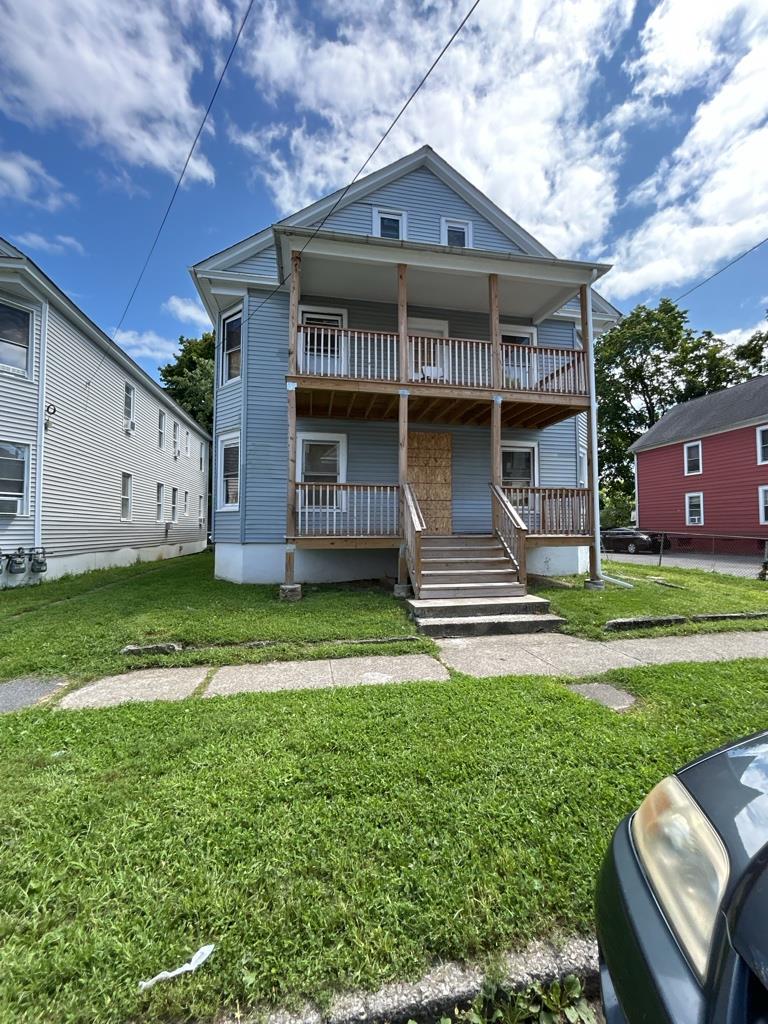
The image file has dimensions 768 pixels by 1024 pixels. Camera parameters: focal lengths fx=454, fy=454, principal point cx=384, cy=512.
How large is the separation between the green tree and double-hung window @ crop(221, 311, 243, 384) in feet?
45.9

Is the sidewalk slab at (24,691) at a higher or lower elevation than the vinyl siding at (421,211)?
lower

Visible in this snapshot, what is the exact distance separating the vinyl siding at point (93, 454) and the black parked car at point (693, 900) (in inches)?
508

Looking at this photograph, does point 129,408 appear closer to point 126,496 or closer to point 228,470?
point 126,496

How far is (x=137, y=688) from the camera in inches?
161

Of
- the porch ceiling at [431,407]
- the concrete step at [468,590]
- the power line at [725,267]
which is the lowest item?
the concrete step at [468,590]

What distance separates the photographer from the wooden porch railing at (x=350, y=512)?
841cm

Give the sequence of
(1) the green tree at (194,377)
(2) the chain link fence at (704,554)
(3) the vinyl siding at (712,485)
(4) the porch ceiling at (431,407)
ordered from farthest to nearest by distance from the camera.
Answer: (1) the green tree at (194,377) < (3) the vinyl siding at (712,485) < (2) the chain link fence at (704,554) < (4) the porch ceiling at (431,407)

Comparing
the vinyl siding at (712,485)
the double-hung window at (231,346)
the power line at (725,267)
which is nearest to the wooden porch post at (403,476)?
the double-hung window at (231,346)

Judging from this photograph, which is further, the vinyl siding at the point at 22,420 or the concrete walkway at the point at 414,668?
the vinyl siding at the point at 22,420

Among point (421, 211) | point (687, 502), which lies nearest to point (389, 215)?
point (421, 211)

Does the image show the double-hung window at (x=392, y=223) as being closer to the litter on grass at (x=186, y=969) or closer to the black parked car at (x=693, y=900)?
the black parked car at (x=693, y=900)

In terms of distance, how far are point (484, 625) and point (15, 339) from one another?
39.3ft

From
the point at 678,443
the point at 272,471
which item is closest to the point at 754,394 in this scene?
the point at 678,443

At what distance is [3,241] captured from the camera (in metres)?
9.86
